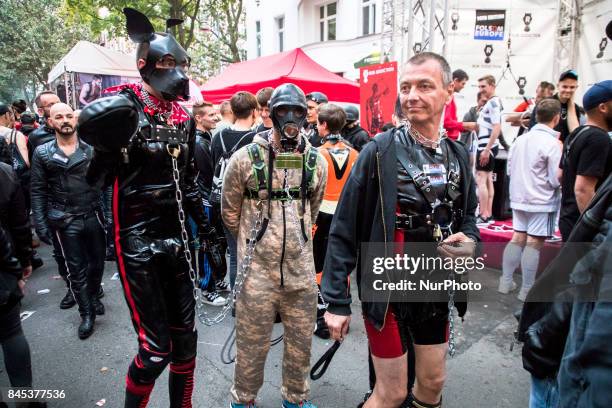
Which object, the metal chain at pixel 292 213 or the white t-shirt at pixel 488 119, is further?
the white t-shirt at pixel 488 119

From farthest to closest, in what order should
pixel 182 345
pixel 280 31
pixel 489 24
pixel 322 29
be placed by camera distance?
pixel 280 31, pixel 322 29, pixel 489 24, pixel 182 345

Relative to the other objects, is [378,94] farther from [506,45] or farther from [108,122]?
[108,122]

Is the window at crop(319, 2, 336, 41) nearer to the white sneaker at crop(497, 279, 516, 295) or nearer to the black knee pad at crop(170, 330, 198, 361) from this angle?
the white sneaker at crop(497, 279, 516, 295)

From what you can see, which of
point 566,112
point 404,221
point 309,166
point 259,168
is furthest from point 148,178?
point 566,112

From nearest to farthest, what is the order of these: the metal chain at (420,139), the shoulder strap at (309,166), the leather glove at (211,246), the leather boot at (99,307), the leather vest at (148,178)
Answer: the metal chain at (420,139)
the leather vest at (148,178)
the shoulder strap at (309,166)
the leather glove at (211,246)
the leather boot at (99,307)

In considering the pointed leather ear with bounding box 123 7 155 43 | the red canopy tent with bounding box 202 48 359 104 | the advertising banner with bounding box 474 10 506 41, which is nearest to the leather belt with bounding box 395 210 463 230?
the pointed leather ear with bounding box 123 7 155 43

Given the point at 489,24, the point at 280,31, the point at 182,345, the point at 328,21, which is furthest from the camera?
the point at 280,31

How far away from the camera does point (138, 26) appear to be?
2.35m

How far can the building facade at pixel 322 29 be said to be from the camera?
651 inches

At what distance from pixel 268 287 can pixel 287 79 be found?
23.6 feet

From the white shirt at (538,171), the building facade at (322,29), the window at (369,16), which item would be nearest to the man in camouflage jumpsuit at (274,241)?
the white shirt at (538,171)

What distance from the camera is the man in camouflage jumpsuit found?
2.53 m

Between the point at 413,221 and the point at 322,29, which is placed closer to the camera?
the point at 413,221

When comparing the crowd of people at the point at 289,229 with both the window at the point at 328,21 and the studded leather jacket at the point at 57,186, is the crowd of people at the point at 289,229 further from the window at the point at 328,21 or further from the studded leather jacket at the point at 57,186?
the window at the point at 328,21
